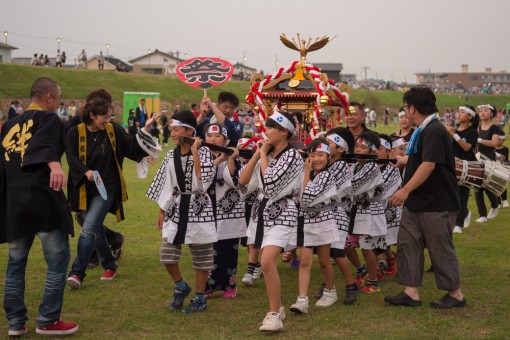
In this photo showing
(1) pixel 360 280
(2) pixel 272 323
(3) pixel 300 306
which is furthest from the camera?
(1) pixel 360 280

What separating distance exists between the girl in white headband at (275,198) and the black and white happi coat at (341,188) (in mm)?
819

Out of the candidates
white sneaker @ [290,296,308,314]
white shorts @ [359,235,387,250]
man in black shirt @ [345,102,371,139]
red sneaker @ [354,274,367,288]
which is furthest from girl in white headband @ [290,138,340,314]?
man in black shirt @ [345,102,371,139]

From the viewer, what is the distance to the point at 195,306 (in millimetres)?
6562

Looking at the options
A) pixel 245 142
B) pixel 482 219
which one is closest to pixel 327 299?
pixel 245 142

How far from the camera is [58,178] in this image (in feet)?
17.5

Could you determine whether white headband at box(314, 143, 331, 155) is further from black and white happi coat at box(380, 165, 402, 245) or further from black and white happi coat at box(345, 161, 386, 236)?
black and white happi coat at box(380, 165, 402, 245)

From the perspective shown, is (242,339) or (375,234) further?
(375,234)

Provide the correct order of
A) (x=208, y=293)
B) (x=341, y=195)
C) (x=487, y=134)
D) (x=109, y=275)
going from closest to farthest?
1. (x=341, y=195)
2. (x=208, y=293)
3. (x=109, y=275)
4. (x=487, y=134)

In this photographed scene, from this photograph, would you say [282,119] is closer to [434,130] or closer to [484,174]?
[434,130]

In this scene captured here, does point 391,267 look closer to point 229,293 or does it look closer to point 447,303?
point 447,303

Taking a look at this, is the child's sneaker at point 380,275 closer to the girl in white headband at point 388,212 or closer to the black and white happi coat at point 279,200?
the girl in white headband at point 388,212

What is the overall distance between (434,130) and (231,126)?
8.58 feet

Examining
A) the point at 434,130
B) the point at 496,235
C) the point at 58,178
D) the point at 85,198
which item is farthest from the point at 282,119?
the point at 496,235

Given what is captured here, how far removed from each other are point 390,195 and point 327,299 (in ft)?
5.36
